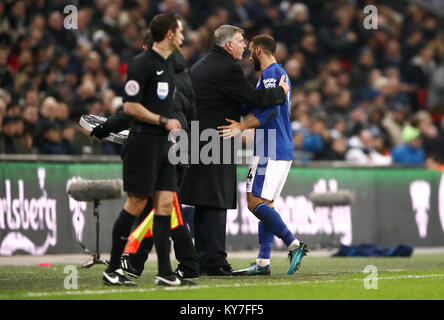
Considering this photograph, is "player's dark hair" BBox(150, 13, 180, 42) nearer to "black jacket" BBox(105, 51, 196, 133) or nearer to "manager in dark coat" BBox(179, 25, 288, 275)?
"black jacket" BBox(105, 51, 196, 133)

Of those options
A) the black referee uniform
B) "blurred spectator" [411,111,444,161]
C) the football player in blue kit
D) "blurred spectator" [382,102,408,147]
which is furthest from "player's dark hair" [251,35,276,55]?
"blurred spectator" [382,102,408,147]

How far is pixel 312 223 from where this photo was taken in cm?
1608

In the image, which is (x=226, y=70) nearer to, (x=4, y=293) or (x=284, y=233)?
(x=284, y=233)

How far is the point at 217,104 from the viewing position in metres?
9.58

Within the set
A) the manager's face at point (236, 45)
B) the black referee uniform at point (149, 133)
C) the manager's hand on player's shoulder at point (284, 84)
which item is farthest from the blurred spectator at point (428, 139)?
the black referee uniform at point (149, 133)

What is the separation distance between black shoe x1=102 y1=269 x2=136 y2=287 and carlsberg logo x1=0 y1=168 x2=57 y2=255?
5087 mm

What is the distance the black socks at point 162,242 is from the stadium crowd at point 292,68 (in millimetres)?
6240

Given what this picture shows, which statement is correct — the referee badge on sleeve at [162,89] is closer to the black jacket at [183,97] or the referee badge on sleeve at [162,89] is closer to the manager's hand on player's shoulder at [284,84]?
the black jacket at [183,97]

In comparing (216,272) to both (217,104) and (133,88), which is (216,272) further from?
(133,88)

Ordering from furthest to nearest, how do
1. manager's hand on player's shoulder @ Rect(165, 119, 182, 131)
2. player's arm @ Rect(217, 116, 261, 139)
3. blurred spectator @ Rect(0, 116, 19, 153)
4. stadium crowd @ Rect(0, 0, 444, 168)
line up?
stadium crowd @ Rect(0, 0, 444, 168), blurred spectator @ Rect(0, 116, 19, 153), player's arm @ Rect(217, 116, 261, 139), manager's hand on player's shoulder @ Rect(165, 119, 182, 131)

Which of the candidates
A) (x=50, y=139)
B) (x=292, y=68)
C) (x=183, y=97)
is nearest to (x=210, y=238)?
(x=183, y=97)

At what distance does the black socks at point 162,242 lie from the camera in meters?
7.98

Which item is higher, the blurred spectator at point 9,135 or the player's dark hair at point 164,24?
the player's dark hair at point 164,24

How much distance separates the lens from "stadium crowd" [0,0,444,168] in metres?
14.7
